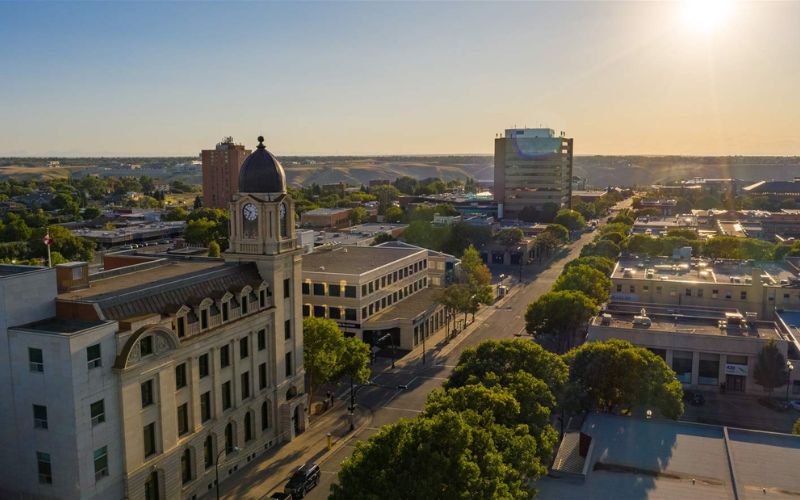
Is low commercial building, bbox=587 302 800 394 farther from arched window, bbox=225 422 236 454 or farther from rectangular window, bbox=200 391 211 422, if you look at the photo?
rectangular window, bbox=200 391 211 422

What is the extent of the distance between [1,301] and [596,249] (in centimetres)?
11984

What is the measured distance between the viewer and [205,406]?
50.3 m

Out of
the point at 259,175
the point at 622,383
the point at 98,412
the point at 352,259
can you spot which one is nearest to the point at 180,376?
the point at 98,412

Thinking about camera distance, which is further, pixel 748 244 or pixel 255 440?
pixel 748 244

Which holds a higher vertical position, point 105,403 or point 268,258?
point 268,258

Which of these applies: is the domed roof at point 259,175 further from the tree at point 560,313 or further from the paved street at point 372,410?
the tree at point 560,313

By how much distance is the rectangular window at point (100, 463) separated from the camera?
40.4 meters

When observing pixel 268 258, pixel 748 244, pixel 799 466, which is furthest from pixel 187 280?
pixel 748 244

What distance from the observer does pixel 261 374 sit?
5722cm

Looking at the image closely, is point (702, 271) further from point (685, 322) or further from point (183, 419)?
Result: point (183, 419)

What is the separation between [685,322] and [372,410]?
4078cm

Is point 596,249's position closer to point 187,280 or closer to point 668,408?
point 668,408

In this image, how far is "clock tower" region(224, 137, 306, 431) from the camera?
5703cm

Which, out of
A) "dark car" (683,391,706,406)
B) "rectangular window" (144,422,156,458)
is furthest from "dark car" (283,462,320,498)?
"dark car" (683,391,706,406)
